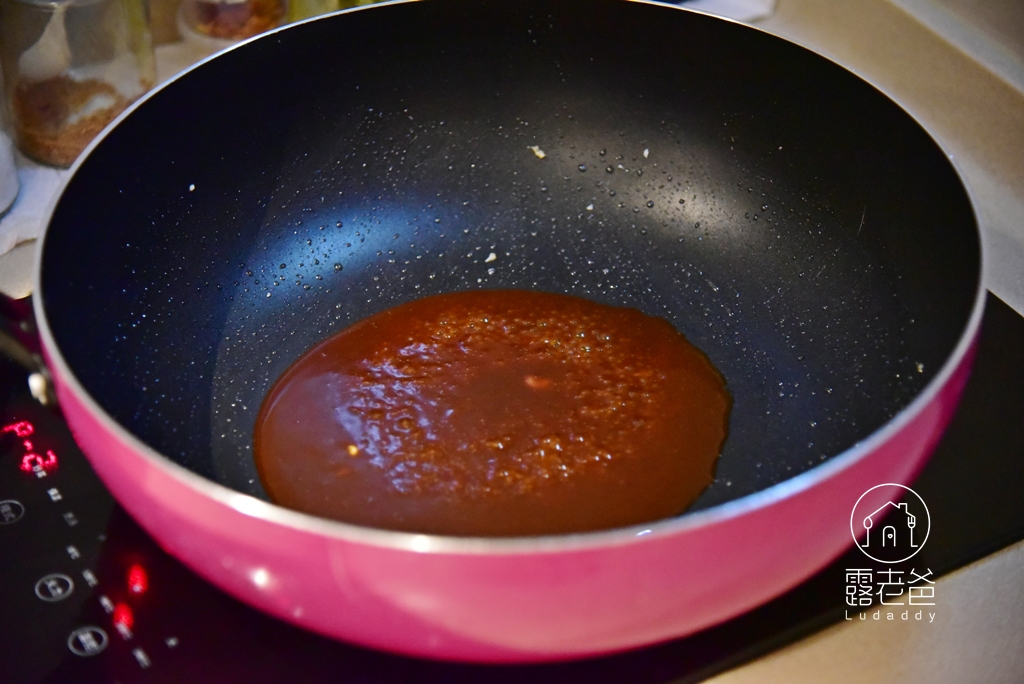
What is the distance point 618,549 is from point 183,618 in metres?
0.34

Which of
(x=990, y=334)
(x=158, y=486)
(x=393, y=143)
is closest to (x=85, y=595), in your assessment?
(x=158, y=486)

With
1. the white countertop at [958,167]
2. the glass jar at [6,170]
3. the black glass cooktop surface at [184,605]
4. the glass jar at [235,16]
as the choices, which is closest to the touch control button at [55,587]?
the black glass cooktop surface at [184,605]

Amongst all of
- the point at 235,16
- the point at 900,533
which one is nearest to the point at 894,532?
the point at 900,533

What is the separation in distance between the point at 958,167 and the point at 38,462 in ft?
2.50

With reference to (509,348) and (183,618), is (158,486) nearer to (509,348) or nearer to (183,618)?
(183,618)

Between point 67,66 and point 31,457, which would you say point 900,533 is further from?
point 67,66

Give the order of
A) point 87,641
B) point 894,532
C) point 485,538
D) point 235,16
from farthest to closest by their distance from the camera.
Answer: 1. point 235,16
2. point 894,532
3. point 87,641
4. point 485,538

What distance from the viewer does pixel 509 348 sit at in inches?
36.5

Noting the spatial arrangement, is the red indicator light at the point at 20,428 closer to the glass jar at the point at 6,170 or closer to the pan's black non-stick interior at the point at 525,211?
the pan's black non-stick interior at the point at 525,211

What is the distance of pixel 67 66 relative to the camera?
41.8 inches

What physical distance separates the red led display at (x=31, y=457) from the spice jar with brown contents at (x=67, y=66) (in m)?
0.41

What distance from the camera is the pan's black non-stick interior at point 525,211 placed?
2.56ft

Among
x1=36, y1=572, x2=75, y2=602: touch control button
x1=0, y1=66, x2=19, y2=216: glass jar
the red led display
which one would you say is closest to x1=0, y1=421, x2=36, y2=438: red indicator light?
the red led display

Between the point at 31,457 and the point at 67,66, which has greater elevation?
the point at 67,66
